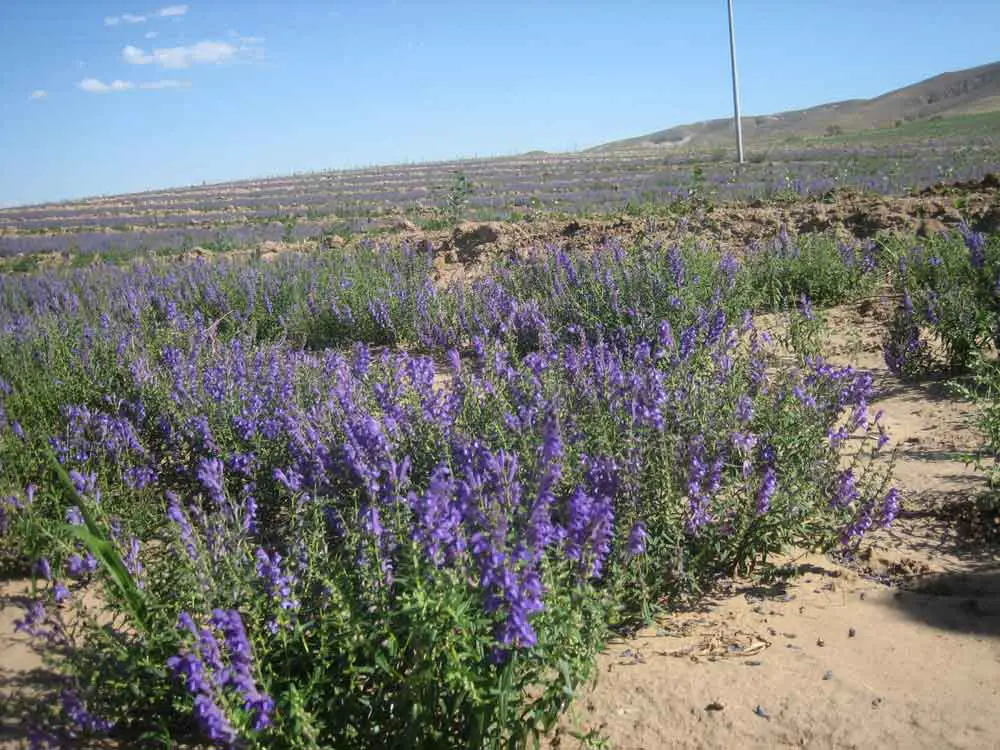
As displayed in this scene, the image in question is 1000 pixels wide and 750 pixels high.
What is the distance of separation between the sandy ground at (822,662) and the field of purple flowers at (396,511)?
17cm

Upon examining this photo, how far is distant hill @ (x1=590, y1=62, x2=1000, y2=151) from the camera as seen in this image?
66812 mm

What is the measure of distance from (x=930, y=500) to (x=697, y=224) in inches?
319

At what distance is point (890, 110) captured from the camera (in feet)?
264

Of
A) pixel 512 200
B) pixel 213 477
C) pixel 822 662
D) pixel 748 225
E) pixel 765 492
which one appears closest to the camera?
pixel 822 662

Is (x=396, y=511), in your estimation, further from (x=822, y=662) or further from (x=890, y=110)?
(x=890, y=110)

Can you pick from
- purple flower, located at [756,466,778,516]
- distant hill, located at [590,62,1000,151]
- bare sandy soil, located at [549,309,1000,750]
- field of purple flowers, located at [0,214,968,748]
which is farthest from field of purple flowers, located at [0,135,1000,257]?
distant hill, located at [590,62,1000,151]

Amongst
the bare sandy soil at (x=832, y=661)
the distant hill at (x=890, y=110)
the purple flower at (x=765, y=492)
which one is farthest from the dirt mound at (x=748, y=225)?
the distant hill at (x=890, y=110)

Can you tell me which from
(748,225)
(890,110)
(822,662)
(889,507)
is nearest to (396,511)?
(822,662)

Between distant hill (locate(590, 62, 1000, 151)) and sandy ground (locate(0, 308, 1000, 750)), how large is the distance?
63511mm

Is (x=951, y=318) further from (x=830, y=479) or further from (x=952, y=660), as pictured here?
(x=952, y=660)

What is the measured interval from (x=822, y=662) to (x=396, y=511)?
5.34 ft

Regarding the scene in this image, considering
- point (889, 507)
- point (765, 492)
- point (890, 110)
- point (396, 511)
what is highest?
point (890, 110)

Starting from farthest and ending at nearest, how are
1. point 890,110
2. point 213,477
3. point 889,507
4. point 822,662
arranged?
point 890,110
point 889,507
point 213,477
point 822,662

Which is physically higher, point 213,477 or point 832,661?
point 213,477
